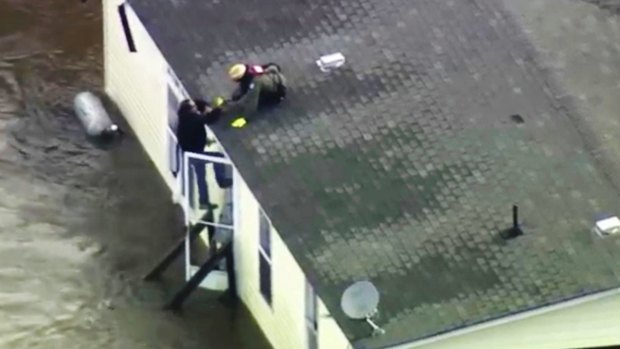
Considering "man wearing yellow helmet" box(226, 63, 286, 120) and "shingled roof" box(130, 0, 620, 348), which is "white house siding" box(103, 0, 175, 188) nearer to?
"shingled roof" box(130, 0, 620, 348)

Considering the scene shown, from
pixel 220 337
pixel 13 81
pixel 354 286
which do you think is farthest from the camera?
pixel 13 81

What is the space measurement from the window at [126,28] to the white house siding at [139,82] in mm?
68

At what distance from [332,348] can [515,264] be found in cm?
241

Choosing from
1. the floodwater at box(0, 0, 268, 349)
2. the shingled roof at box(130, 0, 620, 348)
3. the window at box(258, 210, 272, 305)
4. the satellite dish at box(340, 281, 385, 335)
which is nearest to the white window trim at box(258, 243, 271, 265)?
the window at box(258, 210, 272, 305)

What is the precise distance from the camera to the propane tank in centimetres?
2998

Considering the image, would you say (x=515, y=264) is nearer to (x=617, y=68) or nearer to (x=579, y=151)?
(x=579, y=151)

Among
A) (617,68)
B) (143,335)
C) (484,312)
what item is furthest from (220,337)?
(617,68)

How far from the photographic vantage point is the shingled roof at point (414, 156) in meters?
22.7

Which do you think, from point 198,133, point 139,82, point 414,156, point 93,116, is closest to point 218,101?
point 198,133

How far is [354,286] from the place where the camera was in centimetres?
2228

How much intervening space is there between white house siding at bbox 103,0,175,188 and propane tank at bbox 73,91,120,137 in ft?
1.26

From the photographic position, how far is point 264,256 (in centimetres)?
2517

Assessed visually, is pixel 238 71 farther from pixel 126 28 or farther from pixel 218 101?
pixel 126 28

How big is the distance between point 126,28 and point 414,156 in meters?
6.37
